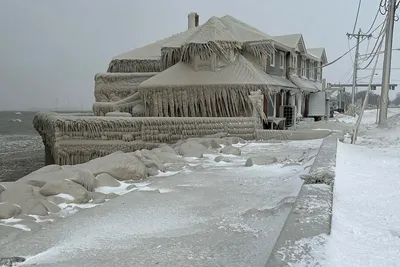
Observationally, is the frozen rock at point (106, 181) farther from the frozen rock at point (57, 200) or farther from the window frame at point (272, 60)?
the window frame at point (272, 60)

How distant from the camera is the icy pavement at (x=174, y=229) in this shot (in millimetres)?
3326

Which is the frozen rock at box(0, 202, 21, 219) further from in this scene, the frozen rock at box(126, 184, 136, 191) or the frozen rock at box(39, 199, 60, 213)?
the frozen rock at box(126, 184, 136, 191)

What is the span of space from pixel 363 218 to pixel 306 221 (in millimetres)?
936

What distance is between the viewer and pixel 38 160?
2561 cm

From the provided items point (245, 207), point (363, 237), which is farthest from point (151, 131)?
point (363, 237)

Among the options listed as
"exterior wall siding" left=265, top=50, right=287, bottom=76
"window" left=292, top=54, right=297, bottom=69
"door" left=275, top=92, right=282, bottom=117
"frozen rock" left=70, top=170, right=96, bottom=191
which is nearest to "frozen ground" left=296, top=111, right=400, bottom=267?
Result: "frozen rock" left=70, top=170, right=96, bottom=191

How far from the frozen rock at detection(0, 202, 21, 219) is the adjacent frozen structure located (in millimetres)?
8926

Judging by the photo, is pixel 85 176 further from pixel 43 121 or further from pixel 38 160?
pixel 38 160

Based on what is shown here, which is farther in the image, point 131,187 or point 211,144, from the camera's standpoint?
point 211,144

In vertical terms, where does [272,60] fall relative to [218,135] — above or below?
above

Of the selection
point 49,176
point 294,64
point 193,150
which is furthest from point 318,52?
point 49,176

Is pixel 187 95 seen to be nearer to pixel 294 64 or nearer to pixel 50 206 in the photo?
pixel 294 64

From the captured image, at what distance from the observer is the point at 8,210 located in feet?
15.0

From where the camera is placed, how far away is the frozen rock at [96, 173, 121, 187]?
19.8ft
